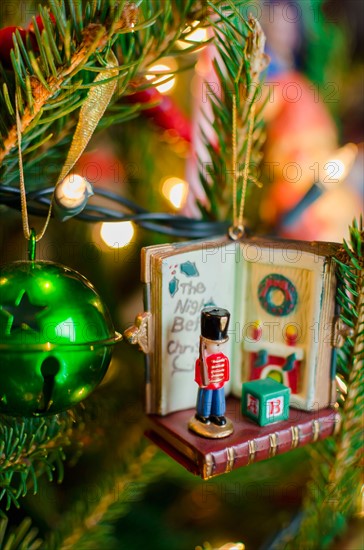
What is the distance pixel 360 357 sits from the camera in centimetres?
58

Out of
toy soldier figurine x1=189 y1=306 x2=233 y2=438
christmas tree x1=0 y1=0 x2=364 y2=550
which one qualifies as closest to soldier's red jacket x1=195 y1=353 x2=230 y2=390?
toy soldier figurine x1=189 y1=306 x2=233 y2=438

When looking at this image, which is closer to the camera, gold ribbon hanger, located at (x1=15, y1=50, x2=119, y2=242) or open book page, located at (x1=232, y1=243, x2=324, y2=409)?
gold ribbon hanger, located at (x1=15, y1=50, x2=119, y2=242)

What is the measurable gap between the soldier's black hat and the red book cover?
10 centimetres

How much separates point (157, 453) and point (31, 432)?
0.20 m

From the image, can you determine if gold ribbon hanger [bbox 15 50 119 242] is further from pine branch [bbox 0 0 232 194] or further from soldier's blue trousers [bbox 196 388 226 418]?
soldier's blue trousers [bbox 196 388 226 418]

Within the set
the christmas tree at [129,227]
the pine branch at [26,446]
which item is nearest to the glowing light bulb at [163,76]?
the christmas tree at [129,227]

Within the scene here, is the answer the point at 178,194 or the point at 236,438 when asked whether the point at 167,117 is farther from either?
the point at 236,438

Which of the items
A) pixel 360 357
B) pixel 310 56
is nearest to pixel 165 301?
pixel 360 357

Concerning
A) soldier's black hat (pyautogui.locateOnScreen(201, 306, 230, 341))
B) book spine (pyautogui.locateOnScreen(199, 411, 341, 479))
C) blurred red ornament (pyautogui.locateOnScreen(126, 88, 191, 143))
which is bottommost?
book spine (pyautogui.locateOnScreen(199, 411, 341, 479))

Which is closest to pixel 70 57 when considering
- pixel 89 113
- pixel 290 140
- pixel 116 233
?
pixel 89 113

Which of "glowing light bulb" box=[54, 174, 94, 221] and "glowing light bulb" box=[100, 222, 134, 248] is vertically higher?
"glowing light bulb" box=[54, 174, 94, 221]

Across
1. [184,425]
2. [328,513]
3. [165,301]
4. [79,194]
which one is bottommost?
[328,513]

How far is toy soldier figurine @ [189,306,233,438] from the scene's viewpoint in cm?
53

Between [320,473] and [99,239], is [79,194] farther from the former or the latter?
[320,473]
